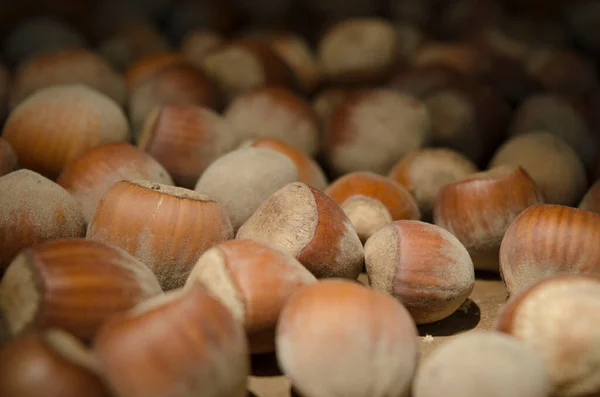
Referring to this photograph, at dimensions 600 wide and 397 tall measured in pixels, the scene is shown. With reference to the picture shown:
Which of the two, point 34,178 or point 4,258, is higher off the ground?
point 34,178

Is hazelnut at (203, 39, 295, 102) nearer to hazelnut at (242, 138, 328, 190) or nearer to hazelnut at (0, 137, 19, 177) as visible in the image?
hazelnut at (242, 138, 328, 190)

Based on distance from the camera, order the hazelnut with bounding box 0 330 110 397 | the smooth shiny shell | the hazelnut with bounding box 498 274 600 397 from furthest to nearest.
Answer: the smooth shiny shell, the hazelnut with bounding box 498 274 600 397, the hazelnut with bounding box 0 330 110 397

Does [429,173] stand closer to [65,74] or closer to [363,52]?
[363,52]

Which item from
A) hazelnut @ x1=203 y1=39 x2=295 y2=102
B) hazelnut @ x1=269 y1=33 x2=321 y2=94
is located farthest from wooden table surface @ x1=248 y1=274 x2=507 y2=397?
hazelnut @ x1=269 y1=33 x2=321 y2=94

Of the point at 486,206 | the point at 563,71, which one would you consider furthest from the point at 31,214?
the point at 563,71

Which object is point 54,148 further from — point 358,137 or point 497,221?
point 497,221

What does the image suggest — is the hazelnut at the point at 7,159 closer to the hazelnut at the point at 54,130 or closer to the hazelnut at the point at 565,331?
the hazelnut at the point at 54,130

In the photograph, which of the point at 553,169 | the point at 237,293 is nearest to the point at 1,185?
the point at 237,293

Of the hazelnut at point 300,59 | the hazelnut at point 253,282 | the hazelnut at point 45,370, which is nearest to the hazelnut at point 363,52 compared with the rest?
the hazelnut at point 300,59
